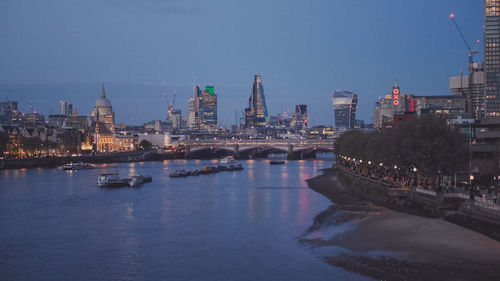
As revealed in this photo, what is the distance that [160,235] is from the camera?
30281 mm

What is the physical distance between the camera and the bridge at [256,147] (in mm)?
133062

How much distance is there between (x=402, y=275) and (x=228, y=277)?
6282mm

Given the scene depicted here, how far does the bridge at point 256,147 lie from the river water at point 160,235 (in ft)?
262

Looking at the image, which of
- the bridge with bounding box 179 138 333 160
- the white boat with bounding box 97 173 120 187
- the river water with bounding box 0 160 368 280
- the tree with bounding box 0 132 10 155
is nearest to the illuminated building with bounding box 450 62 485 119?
the bridge with bounding box 179 138 333 160

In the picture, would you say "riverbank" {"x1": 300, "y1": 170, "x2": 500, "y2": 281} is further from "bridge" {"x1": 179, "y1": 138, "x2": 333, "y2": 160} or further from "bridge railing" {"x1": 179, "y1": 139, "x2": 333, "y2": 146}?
"bridge railing" {"x1": 179, "y1": 139, "x2": 333, "y2": 146}

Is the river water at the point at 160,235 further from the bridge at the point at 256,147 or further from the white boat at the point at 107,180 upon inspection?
the bridge at the point at 256,147

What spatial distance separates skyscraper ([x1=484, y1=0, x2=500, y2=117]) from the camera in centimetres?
13912

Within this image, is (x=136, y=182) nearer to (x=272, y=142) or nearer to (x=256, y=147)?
(x=256, y=147)

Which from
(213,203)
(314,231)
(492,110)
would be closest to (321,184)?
(213,203)

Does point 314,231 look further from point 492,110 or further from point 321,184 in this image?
point 492,110

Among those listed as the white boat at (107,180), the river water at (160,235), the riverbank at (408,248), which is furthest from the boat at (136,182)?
the riverbank at (408,248)

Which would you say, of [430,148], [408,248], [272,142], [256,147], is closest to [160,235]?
[408,248]

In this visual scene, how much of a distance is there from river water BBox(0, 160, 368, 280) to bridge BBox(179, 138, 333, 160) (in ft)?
262

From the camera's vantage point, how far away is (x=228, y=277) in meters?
22.1
